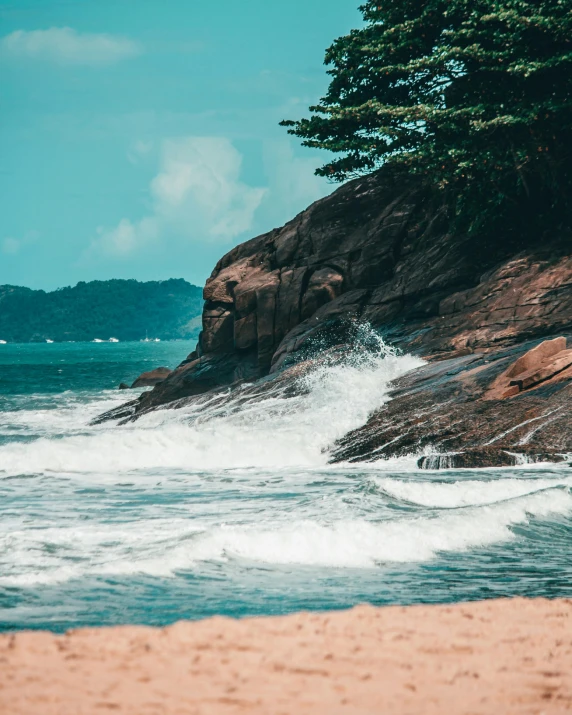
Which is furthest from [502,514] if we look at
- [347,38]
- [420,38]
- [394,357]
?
[347,38]

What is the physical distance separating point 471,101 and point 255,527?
19696mm

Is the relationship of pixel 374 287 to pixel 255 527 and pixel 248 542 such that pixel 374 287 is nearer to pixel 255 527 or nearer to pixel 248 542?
pixel 255 527

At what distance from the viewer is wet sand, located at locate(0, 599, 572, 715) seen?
466 cm

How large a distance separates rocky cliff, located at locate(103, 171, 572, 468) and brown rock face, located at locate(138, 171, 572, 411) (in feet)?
0.15

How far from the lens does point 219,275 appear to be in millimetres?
34906

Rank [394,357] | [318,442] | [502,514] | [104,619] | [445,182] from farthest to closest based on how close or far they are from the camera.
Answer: [445,182] → [394,357] → [318,442] → [502,514] → [104,619]

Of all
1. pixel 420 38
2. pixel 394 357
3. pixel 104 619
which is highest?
pixel 420 38

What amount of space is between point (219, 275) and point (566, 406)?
2153 centimetres

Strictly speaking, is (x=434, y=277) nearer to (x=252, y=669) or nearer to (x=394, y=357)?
(x=394, y=357)

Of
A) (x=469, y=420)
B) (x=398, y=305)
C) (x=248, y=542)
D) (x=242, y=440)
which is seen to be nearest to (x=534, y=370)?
(x=469, y=420)

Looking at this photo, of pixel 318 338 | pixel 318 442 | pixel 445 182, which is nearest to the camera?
pixel 318 442

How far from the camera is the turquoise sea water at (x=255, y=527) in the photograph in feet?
25.9

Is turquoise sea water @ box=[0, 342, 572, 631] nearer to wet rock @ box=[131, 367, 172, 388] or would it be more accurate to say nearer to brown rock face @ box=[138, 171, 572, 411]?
brown rock face @ box=[138, 171, 572, 411]

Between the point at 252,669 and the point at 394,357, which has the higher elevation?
the point at 394,357
